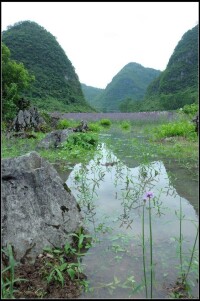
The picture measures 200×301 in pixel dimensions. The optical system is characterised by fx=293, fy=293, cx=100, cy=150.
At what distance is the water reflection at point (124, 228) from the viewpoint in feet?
9.70

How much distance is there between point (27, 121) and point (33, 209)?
16.3 m

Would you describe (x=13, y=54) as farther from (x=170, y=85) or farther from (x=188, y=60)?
(x=188, y=60)

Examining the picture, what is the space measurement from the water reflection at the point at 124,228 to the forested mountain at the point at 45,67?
175 ft

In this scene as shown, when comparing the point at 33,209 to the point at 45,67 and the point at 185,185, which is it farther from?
the point at 45,67

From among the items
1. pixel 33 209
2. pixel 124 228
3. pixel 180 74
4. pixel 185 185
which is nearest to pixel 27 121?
pixel 185 185

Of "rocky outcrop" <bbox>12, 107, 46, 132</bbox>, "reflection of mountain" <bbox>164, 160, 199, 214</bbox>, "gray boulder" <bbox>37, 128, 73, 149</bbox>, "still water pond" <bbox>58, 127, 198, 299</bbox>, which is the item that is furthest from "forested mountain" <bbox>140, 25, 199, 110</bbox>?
"still water pond" <bbox>58, 127, 198, 299</bbox>

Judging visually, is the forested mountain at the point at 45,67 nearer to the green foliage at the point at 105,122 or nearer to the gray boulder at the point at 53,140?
the green foliage at the point at 105,122

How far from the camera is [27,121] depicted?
19.0 meters

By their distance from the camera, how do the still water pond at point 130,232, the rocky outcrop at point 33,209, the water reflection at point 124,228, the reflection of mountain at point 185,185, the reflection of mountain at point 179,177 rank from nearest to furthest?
the still water pond at point 130,232 → the water reflection at point 124,228 → the rocky outcrop at point 33,209 → the reflection of mountain at point 185,185 → the reflection of mountain at point 179,177

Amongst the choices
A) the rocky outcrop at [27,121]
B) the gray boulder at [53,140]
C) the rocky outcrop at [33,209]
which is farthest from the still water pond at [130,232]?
the rocky outcrop at [27,121]

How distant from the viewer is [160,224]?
4.18m

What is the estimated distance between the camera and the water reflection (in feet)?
9.70

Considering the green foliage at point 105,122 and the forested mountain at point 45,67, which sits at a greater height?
the forested mountain at point 45,67

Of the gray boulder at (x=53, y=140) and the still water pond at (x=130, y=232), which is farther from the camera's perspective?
the gray boulder at (x=53, y=140)
